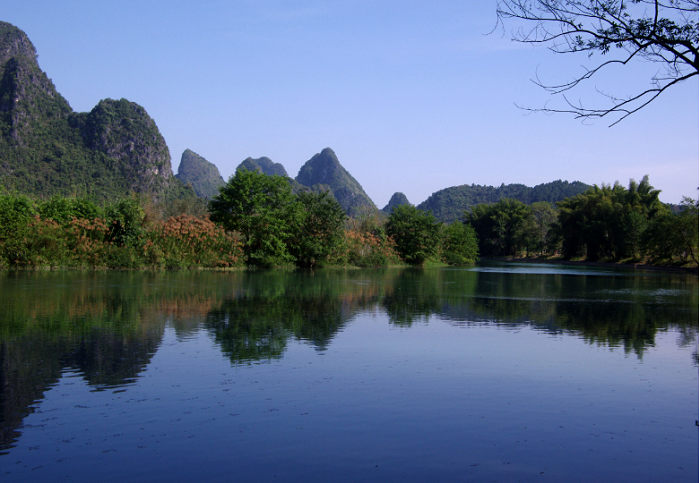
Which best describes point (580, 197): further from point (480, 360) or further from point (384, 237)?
point (480, 360)

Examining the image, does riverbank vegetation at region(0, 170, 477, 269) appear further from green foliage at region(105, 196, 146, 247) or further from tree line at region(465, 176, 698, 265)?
tree line at region(465, 176, 698, 265)

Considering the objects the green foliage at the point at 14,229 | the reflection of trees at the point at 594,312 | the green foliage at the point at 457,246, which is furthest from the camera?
the green foliage at the point at 457,246

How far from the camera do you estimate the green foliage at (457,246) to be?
46281mm

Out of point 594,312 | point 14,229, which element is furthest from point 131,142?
point 594,312

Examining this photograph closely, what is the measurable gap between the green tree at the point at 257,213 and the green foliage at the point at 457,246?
2014 centimetres

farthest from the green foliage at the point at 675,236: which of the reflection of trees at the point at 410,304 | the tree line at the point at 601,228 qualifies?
the reflection of trees at the point at 410,304

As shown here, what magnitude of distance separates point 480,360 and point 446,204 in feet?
428

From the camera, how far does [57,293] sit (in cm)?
1235

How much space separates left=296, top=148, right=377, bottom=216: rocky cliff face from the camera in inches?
6511

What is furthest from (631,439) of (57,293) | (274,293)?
(57,293)

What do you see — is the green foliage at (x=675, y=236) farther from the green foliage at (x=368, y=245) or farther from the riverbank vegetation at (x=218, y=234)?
the green foliage at (x=368, y=245)

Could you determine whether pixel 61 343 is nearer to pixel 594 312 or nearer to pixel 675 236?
pixel 594 312

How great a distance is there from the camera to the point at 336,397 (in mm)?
5055

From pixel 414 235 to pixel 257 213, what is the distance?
14.5 m
